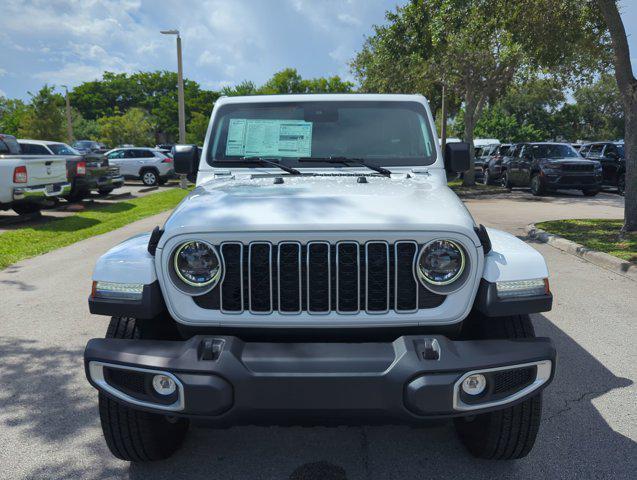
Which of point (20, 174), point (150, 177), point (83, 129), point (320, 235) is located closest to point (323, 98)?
point (320, 235)

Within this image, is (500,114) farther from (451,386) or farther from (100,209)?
(451,386)

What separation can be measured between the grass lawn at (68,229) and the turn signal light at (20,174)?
96 cm

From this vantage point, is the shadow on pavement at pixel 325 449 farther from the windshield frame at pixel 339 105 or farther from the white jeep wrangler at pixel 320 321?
the windshield frame at pixel 339 105

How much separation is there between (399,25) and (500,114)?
52.1 m

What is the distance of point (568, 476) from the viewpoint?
109 inches

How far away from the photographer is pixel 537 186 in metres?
19.0

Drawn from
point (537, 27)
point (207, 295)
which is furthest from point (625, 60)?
point (207, 295)

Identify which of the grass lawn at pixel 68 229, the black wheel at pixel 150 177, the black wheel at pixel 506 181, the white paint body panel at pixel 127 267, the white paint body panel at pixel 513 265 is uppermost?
the white paint body panel at pixel 513 265

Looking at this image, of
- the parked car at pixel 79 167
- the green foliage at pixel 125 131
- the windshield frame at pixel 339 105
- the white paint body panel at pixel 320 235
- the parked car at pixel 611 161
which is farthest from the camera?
the green foliage at pixel 125 131

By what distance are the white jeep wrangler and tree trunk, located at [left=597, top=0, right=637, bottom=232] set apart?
309 inches

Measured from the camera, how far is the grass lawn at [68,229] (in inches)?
360

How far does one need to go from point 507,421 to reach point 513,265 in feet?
2.49

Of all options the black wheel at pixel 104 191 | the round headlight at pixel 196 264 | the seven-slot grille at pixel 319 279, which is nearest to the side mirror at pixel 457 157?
the seven-slot grille at pixel 319 279

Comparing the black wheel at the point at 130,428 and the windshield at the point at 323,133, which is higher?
the windshield at the point at 323,133
